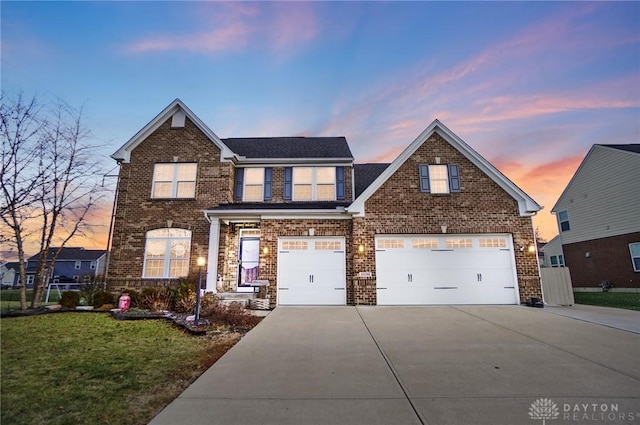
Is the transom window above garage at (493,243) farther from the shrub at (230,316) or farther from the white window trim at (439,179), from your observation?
the shrub at (230,316)

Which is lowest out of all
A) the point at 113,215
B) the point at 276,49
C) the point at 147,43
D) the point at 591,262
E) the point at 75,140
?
the point at 591,262

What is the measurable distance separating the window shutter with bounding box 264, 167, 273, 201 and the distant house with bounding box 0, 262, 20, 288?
8.47 meters

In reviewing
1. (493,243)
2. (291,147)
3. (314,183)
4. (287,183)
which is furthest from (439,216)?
(291,147)

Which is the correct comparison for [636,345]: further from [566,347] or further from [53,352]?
[53,352]

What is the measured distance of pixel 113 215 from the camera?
12586 mm

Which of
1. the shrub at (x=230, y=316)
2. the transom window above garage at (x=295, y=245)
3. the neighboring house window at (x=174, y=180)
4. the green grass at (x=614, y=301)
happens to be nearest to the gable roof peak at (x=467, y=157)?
the transom window above garage at (x=295, y=245)

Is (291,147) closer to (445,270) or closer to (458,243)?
(458,243)

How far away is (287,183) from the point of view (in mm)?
13336

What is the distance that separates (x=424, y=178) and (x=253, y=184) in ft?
25.5

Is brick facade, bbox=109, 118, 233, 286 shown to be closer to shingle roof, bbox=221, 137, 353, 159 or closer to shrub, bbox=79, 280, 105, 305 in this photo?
shrub, bbox=79, 280, 105, 305

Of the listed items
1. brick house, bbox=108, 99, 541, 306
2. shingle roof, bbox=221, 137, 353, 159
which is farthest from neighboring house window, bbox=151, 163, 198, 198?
shingle roof, bbox=221, 137, 353, 159

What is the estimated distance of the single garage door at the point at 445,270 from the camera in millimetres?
10672

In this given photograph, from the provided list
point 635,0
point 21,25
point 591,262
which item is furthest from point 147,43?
point 591,262

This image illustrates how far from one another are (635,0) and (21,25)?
18078mm
